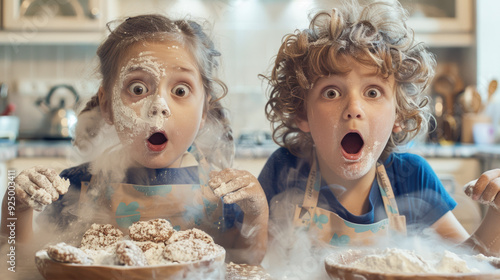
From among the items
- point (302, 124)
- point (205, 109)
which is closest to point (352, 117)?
point (302, 124)

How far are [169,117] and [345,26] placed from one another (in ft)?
0.97

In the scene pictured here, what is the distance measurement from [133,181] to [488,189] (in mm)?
514

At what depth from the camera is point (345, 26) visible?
71 centimetres

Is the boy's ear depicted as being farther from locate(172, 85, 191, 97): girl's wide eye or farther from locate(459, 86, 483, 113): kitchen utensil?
locate(459, 86, 483, 113): kitchen utensil

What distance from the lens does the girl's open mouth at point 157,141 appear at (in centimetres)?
69

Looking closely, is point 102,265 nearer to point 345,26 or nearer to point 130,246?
point 130,246

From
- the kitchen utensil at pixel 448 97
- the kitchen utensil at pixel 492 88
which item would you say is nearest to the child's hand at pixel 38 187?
the kitchen utensil at pixel 492 88

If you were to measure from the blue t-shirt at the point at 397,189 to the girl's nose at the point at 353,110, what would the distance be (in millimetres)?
140

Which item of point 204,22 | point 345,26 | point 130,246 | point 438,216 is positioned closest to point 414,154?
point 438,216

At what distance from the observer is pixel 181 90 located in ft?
2.23

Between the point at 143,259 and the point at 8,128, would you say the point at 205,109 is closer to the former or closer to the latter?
the point at 143,259

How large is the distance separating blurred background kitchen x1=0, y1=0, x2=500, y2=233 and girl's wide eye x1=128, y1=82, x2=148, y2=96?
0.09 meters

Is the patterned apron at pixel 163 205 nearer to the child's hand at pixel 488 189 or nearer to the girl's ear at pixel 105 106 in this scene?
the girl's ear at pixel 105 106

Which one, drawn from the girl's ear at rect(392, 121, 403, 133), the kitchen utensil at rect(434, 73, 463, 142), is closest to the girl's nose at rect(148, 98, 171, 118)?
the girl's ear at rect(392, 121, 403, 133)
